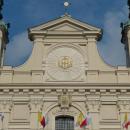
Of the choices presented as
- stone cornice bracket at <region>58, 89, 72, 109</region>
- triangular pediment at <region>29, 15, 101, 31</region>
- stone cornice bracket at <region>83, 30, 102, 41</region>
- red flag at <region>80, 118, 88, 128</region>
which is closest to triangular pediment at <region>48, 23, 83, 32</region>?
triangular pediment at <region>29, 15, 101, 31</region>

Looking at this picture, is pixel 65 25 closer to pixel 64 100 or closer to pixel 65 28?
pixel 65 28

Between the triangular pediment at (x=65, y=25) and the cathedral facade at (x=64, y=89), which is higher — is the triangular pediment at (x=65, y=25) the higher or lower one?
the higher one

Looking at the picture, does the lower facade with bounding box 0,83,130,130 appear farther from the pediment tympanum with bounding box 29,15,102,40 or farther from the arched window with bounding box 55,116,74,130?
the pediment tympanum with bounding box 29,15,102,40

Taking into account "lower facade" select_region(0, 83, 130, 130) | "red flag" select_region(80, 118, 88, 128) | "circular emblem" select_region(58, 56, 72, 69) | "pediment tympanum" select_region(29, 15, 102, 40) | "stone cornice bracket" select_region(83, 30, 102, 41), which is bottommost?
"red flag" select_region(80, 118, 88, 128)

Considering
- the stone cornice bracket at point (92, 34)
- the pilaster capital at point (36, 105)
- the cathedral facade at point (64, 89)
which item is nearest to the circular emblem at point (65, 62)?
the cathedral facade at point (64, 89)

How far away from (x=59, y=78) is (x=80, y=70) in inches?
59.1

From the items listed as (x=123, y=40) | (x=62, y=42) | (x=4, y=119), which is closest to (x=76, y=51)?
(x=62, y=42)

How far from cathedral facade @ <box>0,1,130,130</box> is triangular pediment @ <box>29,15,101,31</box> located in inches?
16.9

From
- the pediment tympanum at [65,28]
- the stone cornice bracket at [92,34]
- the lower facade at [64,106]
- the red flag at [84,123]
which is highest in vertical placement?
the pediment tympanum at [65,28]

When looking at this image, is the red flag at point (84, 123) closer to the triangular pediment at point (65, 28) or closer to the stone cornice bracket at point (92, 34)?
the stone cornice bracket at point (92, 34)

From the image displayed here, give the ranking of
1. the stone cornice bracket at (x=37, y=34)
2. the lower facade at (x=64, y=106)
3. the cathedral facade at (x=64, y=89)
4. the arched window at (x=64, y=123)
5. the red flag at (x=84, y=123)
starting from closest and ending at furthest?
the red flag at (x=84, y=123)
the lower facade at (x=64, y=106)
the cathedral facade at (x=64, y=89)
the arched window at (x=64, y=123)
the stone cornice bracket at (x=37, y=34)

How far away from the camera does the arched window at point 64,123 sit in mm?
29203

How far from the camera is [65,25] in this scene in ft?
109

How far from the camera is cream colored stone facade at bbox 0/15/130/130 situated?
95.7ft
